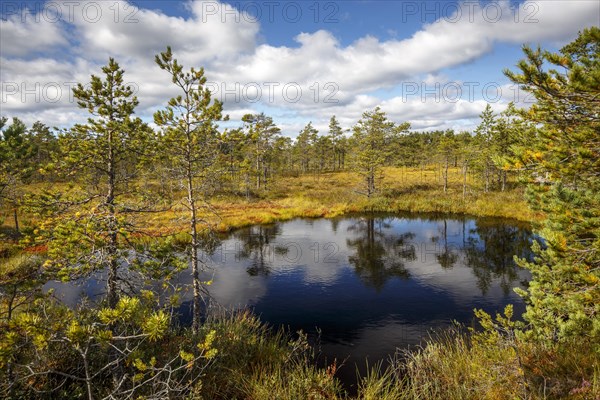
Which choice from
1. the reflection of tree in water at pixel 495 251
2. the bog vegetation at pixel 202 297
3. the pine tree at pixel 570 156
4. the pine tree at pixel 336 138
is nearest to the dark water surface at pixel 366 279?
the reflection of tree in water at pixel 495 251

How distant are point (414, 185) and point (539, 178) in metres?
49.5

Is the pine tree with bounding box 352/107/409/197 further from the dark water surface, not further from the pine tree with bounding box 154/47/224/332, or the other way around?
the pine tree with bounding box 154/47/224/332

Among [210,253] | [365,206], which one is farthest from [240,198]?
[210,253]

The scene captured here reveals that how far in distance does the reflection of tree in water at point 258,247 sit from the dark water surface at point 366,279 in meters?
0.09

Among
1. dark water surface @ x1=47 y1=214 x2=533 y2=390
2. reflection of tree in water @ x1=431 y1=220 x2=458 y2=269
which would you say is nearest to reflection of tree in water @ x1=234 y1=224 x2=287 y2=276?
dark water surface @ x1=47 y1=214 x2=533 y2=390

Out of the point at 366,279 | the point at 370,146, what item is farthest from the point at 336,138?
the point at 366,279

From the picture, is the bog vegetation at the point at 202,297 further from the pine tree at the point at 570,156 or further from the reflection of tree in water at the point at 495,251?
the reflection of tree in water at the point at 495,251

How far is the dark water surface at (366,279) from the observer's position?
14727 millimetres

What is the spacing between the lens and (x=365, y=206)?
4359 centimetres

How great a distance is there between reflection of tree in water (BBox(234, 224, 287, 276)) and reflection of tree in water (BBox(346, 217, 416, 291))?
6273 millimetres

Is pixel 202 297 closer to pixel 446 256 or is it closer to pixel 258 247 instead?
pixel 258 247

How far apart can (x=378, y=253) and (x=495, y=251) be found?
887cm

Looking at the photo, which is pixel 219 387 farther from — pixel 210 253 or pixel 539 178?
pixel 210 253

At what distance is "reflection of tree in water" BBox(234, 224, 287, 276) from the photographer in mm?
22938
